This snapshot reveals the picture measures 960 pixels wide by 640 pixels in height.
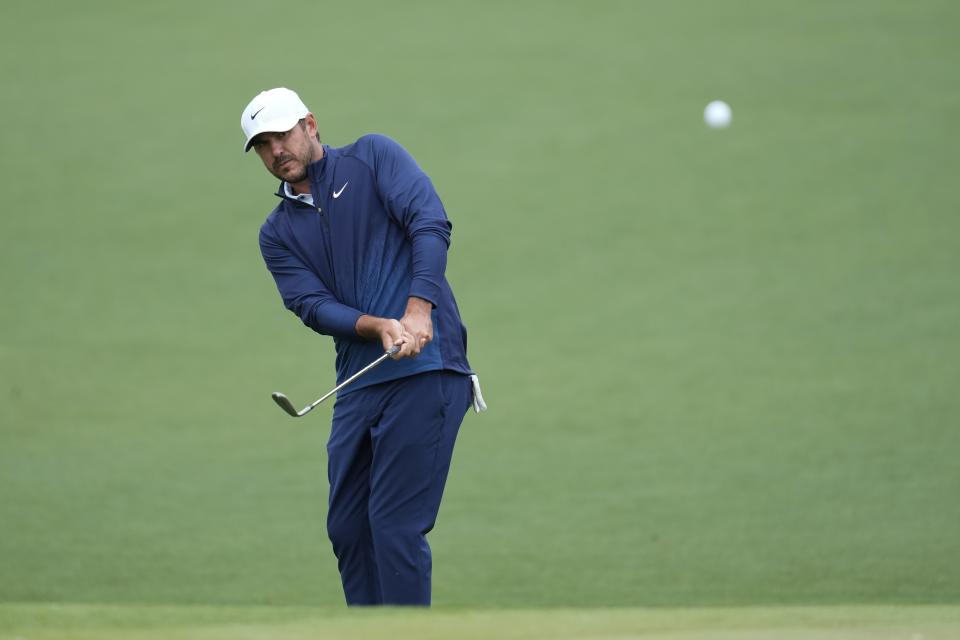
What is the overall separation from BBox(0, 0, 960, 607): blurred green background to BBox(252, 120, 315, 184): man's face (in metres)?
1.60

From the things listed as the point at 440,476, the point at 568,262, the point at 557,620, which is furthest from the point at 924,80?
the point at 557,620

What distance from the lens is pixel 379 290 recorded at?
3646mm

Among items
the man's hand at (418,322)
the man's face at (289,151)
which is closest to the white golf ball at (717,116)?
the man's face at (289,151)

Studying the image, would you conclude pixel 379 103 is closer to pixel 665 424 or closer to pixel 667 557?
pixel 665 424

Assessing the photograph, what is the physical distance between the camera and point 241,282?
27.2ft

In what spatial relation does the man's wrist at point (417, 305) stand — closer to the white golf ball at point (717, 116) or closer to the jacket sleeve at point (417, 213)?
the jacket sleeve at point (417, 213)

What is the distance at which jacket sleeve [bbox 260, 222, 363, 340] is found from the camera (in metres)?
3.60

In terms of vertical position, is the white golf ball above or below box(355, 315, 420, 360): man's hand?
above

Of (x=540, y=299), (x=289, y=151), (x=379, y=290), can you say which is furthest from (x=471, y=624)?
(x=540, y=299)

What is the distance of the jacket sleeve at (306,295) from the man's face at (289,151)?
6.9 inches

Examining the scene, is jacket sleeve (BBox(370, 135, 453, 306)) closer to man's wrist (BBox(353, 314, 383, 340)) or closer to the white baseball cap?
man's wrist (BBox(353, 314, 383, 340))

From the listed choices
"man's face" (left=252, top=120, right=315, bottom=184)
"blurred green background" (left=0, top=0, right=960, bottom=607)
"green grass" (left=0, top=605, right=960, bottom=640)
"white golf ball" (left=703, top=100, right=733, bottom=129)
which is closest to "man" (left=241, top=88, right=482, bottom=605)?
"man's face" (left=252, top=120, right=315, bottom=184)

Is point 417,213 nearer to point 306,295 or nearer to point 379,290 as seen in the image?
point 379,290

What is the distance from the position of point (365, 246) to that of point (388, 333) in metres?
0.31
